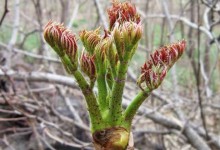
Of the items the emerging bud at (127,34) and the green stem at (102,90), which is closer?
the emerging bud at (127,34)

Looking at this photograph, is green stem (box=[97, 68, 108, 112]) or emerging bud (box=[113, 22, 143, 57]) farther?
green stem (box=[97, 68, 108, 112])

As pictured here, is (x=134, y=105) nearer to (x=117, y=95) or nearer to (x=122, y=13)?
(x=117, y=95)

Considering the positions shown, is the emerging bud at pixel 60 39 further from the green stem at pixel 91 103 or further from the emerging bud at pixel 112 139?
the emerging bud at pixel 112 139

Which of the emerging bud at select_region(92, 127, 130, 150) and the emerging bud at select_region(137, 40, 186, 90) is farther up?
the emerging bud at select_region(137, 40, 186, 90)

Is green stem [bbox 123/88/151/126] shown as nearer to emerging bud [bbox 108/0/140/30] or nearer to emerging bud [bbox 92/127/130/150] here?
emerging bud [bbox 92/127/130/150]

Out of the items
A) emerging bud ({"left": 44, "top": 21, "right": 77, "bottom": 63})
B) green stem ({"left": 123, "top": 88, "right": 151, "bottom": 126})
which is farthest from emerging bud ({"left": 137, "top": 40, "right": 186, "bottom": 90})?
emerging bud ({"left": 44, "top": 21, "right": 77, "bottom": 63})

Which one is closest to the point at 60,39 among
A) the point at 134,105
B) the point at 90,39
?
the point at 90,39

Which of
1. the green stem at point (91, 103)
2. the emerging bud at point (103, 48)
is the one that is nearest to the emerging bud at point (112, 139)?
the green stem at point (91, 103)
